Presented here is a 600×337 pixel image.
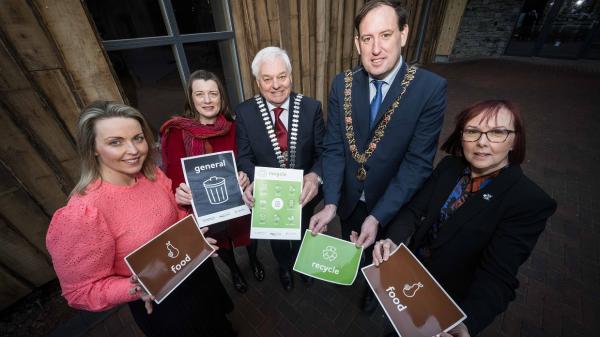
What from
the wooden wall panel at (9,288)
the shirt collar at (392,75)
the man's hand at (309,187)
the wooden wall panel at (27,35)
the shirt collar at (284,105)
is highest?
the wooden wall panel at (27,35)

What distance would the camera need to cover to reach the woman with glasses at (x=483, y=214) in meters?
1.25

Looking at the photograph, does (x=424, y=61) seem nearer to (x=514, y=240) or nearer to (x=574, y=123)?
(x=574, y=123)

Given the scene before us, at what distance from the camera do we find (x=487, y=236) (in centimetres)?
138

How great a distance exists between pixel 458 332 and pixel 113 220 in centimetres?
197

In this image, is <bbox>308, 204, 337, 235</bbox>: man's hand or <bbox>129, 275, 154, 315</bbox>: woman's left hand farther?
<bbox>308, 204, 337, 235</bbox>: man's hand

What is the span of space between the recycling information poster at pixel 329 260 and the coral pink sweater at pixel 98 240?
1026 millimetres

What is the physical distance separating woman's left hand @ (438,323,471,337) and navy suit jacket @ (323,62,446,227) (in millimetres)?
714

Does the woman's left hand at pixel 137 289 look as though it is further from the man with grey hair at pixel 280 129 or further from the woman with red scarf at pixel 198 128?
the man with grey hair at pixel 280 129

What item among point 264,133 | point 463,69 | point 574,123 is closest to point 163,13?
point 264,133

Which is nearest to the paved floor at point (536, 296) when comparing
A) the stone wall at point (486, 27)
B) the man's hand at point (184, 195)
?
the man's hand at point (184, 195)

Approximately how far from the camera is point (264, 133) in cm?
216

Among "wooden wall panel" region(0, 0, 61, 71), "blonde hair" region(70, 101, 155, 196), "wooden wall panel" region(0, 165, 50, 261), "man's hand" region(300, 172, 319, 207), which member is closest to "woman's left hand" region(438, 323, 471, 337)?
"man's hand" region(300, 172, 319, 207)

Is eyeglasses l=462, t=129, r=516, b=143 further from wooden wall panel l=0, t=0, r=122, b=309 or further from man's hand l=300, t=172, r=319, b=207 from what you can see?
wooden wall panel l=0, t=0, r=122, b=309

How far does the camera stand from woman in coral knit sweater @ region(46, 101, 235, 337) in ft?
4.04
